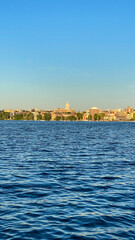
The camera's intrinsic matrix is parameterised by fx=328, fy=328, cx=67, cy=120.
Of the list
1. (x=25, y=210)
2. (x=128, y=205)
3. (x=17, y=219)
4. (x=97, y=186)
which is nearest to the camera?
(x=17, y=219)

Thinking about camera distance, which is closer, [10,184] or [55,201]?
[55,201]

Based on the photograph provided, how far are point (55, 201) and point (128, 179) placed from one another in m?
9.13

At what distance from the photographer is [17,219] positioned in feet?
52.2

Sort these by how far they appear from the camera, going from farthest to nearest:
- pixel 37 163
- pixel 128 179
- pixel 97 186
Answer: pixel 37 163
pixel 128 179
pixel 97 186

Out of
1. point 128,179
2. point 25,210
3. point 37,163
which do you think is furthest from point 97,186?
point 37,163

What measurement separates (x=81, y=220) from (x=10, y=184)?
9121 mm

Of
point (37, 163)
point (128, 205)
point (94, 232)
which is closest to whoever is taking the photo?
point (94, 232)

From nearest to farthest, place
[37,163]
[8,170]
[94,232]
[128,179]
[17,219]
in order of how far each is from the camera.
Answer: [94,232]
[17,219]
[128,179]
[8,170]
[37,163]

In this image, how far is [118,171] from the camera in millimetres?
30484

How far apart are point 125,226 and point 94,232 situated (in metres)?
1.74

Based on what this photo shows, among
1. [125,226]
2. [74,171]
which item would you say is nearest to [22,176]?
[74,171]

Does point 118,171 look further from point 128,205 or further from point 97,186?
point 128,205

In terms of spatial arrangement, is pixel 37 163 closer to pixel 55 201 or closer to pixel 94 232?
pixel 55 201

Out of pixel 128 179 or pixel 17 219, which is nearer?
pixel 17 219
